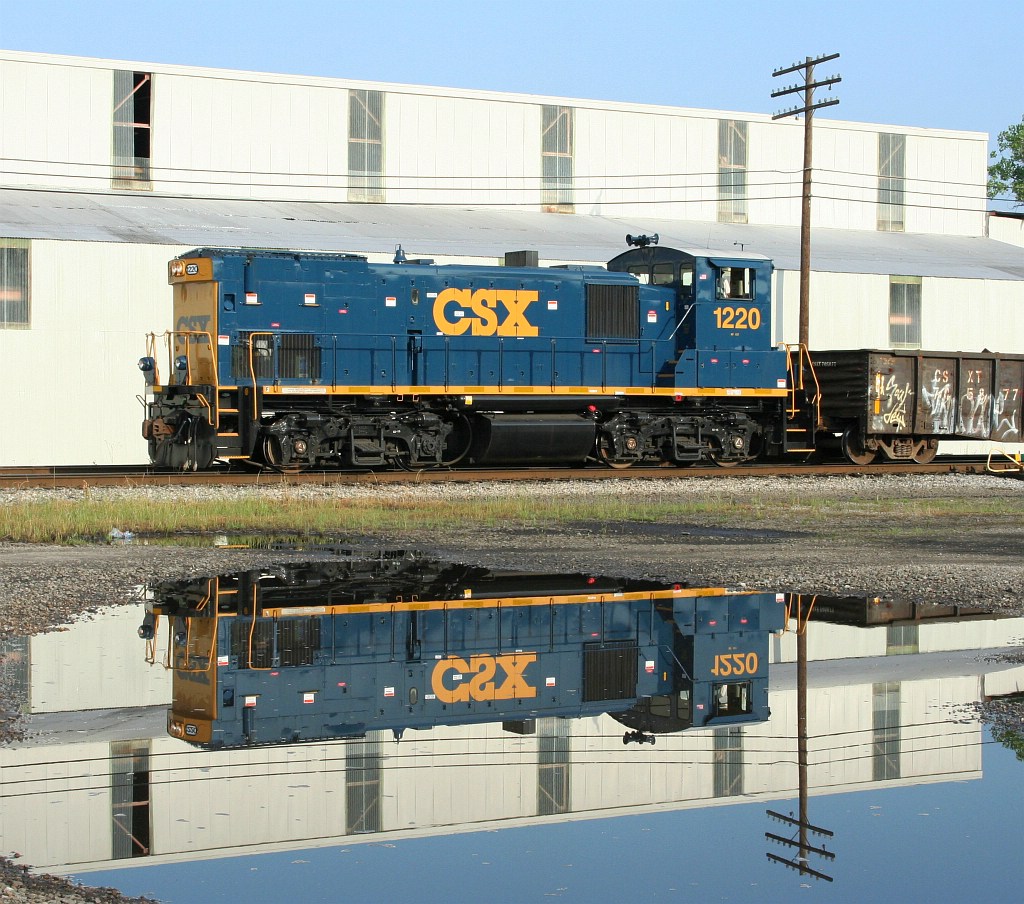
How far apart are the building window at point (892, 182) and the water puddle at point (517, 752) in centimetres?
3947

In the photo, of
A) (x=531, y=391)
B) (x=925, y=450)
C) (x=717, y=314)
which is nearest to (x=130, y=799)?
(x=531, y=391)

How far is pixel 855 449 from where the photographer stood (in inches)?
1069

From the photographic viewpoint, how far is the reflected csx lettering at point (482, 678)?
744cm

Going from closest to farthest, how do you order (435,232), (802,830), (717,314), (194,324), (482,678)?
1. (802,830)
2. (482,678)
3. (194,324)
4. (717,314)
5. (435,232)

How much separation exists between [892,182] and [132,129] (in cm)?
2627

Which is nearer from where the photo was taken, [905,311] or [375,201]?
[905,311]

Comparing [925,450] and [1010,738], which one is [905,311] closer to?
[925,450]

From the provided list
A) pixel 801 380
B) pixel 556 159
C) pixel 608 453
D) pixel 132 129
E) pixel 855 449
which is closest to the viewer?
pixel 608 453

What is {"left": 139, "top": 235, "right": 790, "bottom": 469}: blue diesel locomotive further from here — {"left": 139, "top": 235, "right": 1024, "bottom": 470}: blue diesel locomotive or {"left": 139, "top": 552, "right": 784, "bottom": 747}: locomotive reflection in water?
{"left": 139, "top": 552, "right": 784, "bottom": 747}: locomotive reflection in water

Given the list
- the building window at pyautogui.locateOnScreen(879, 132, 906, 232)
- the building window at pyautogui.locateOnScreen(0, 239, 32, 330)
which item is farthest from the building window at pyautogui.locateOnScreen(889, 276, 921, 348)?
the building window at pyautogui.locateOnScreen(0, 239, 32, 330)

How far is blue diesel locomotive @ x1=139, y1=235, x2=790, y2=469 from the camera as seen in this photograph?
71.4ft

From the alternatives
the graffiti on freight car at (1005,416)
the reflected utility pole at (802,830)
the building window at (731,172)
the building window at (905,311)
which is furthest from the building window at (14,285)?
the building window at (731,172)

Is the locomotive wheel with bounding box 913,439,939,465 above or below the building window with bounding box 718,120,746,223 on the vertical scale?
below

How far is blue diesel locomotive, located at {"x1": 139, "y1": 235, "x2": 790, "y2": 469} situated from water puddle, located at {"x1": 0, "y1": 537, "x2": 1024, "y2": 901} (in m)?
12.0
